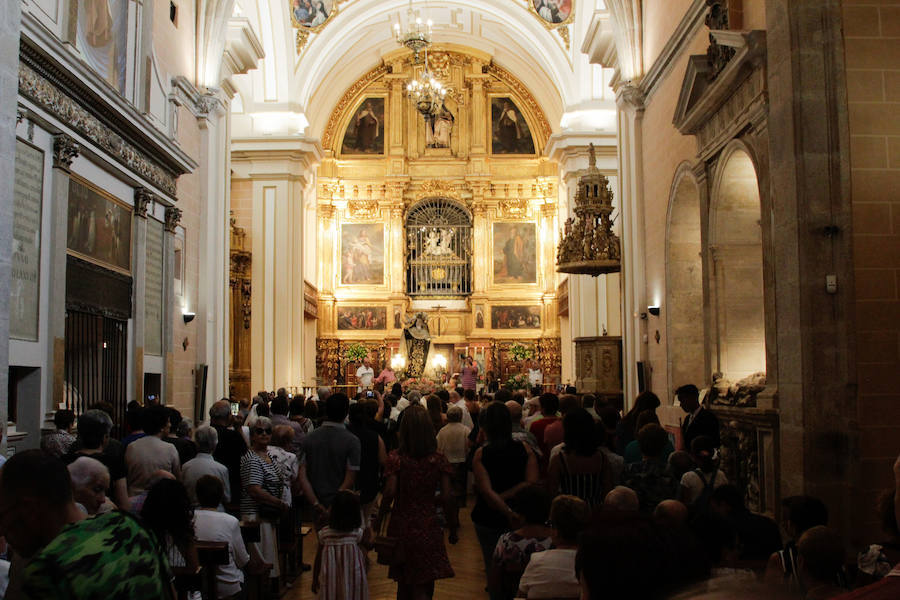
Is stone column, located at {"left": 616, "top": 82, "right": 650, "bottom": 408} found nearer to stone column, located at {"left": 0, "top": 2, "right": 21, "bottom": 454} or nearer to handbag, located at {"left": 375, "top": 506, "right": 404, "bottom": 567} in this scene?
handbag, located at {"left": 375, "top": 506, "right": 404, "bottom": 567}

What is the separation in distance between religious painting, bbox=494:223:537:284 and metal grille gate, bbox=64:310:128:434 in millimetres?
18660

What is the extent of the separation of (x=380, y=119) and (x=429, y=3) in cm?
460

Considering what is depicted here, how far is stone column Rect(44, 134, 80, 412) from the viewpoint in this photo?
988cm

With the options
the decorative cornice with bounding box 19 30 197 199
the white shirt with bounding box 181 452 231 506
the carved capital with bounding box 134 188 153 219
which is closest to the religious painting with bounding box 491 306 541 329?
the decorative cornice with bounding box 19 30 197 199

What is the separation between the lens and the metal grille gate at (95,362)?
35.8 ft

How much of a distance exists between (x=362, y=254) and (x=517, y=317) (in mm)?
5435

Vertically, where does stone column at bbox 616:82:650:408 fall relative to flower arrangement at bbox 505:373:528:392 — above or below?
above

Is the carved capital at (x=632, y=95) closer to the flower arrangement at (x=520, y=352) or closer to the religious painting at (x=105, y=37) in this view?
the religious painting at (x=105, y=37)

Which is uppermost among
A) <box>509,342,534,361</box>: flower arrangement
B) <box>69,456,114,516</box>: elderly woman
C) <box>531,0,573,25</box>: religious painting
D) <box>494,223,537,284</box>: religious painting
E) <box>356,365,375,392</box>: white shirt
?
<box>531,0,573,25</box>: religious painting

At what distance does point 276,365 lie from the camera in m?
24.3

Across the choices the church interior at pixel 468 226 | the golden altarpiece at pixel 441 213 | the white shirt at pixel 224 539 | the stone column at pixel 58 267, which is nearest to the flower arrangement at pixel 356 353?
the church interior at pixel 468 226

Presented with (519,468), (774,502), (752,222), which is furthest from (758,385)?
(519,468)

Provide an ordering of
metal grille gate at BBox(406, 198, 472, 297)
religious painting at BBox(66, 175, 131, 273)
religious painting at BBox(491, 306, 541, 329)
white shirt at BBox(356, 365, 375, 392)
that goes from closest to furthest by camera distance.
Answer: religious painting at BBox(66, 175, 131, 273) < white shirt at BBox(356, 365, 375, 392) < religious painting at BBox(491, 306, 541, 329) < metal grille gate at BBox(406, 198, 472, 297)

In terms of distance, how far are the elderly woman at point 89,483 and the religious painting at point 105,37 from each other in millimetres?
7593
